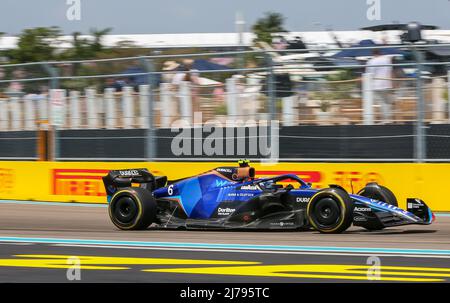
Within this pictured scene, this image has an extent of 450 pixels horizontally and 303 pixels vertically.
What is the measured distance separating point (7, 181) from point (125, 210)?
18.5ft

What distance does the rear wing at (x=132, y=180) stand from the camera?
11.1 m

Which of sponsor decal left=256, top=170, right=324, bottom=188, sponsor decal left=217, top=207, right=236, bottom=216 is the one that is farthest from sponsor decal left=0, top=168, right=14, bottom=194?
sponsor decal left=217, top=207, right=236, bottom=216

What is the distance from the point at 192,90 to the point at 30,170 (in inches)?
133

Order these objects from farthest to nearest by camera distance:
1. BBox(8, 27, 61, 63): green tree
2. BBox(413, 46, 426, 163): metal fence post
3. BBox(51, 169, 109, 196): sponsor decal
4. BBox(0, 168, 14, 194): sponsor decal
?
BBox(8, 27, 61, 63): green tree
BBox(0, 168, 14, 194): sponsor decal
BBox(51, 169, 109, 196): sponsor decal
BBox(413, 46, 426, 163): metal fence post

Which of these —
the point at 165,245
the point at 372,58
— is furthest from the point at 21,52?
the point at 165,245

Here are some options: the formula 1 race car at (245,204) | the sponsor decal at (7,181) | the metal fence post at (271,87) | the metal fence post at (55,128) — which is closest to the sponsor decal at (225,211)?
the formula 1 race car at (245,204)

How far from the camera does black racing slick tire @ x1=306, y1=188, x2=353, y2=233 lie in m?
9.60

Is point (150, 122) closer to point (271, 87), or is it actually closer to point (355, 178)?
point (271, 87)

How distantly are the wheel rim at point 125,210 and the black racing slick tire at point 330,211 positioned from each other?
2.15 meters

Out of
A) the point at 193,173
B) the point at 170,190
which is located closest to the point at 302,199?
the point at 170,190

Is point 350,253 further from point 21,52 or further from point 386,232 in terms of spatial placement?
point 21,52

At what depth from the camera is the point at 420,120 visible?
41.8ft

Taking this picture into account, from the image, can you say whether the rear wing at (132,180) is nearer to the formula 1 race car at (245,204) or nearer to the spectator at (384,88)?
the formula 1 race car at (245,204)

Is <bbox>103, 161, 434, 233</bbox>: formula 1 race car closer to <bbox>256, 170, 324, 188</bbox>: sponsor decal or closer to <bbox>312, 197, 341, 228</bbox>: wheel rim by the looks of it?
<bbox>312, 197, 341, 228</bbox>: wheel rim
